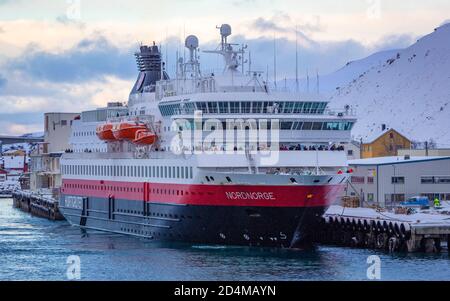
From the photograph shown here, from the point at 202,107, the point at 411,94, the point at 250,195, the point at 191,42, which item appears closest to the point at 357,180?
the point at 191,42

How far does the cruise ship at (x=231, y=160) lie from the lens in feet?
187

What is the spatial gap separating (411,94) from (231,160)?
387 ft

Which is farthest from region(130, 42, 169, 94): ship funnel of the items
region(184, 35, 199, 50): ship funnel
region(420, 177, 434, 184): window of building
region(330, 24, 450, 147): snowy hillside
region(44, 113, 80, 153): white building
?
region(330, 24, 450, 147): snowy hillside

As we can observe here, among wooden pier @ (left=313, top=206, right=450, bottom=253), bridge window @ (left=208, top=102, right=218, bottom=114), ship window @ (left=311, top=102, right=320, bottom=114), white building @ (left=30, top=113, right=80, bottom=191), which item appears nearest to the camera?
wooden pier @ (left=313, top=206, right=450, bottom=253)

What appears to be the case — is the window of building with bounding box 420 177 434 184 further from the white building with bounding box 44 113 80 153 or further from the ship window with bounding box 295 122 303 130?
the white building with bounding box 44 113 80 153

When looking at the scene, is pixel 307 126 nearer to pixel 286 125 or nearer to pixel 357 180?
pixel 286 125

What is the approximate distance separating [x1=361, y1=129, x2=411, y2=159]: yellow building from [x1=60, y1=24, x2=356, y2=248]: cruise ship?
36259 millimetres

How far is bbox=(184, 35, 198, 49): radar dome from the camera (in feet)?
224

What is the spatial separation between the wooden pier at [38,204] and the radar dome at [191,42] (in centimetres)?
3078

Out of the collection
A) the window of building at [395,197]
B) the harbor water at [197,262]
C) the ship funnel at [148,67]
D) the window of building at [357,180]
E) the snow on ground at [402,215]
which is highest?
the ship funnel at [148,67]

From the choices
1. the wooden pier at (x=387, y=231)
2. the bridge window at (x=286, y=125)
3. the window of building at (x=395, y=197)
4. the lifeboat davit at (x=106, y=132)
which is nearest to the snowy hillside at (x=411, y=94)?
the window of building at (x=395, y=197)

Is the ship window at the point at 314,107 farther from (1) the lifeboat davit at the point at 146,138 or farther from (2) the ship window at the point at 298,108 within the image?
(1) the lifeboat davit at the point at 146,138

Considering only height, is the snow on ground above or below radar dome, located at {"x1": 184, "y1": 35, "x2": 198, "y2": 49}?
below
